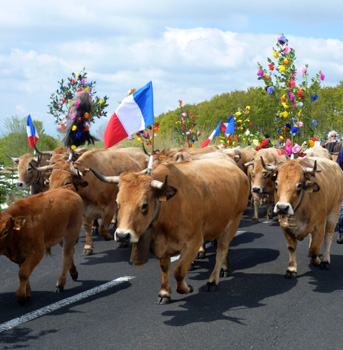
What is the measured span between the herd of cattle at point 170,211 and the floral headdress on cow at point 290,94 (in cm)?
272

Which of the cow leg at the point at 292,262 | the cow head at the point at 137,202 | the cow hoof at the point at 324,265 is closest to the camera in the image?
the cow head at the point at 137,202

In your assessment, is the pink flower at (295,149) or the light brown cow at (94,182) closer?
the light brown cow at (94,182)

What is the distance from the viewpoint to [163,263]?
6246mm

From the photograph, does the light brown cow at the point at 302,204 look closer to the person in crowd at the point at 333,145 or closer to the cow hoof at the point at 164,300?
the cow hoof at the point at 164,300

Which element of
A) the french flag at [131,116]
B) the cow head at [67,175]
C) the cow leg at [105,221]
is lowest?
the cow leg at [105,221]

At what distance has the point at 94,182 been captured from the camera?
9328 millimetres

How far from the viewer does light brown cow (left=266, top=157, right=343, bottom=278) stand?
23.4 ft

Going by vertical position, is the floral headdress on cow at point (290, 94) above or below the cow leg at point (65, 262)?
above

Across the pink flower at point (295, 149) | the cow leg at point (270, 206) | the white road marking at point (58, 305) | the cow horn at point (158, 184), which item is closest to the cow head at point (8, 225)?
the white road marking at point (58, 305)

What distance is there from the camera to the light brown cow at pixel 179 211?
5511 mm

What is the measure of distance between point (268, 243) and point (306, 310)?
151 inches

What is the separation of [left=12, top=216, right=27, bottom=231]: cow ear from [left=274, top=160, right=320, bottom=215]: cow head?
3417mm

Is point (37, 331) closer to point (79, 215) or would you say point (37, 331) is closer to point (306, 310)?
point (79, 215)

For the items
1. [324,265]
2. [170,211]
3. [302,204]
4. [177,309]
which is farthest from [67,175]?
[324,265]
